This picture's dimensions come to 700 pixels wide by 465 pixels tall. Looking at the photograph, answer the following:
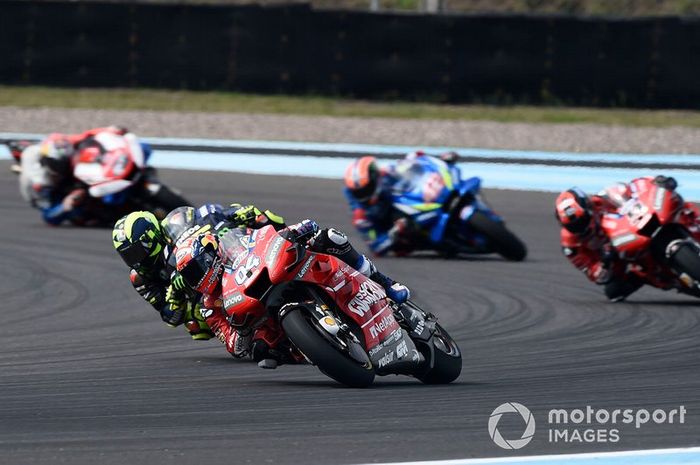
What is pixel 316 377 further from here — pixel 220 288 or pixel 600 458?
pixel 600 458

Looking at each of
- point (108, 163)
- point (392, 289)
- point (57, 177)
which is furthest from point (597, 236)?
point (57, 177)

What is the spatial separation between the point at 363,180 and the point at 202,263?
5.77 m

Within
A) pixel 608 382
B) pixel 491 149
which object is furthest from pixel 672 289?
pixel 491 149

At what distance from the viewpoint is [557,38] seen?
21.8 metres

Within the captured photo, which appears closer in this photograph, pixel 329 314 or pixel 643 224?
pixel 329 314

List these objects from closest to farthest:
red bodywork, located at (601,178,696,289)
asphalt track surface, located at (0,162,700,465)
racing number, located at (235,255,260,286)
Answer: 1. asphalt track surface, located at (0,162,700,465)
2. racing number, located at (235,255,260,286)
3. red bodywork, located at (601,178,696,289)

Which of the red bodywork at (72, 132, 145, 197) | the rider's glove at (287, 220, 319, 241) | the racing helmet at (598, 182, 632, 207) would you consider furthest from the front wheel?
the red bodywork at (72, 132, 145, 197)

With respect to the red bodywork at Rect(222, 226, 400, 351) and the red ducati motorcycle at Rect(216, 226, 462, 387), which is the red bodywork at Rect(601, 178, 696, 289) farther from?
the red bodywork at Rect(222, 226, 400, 351)

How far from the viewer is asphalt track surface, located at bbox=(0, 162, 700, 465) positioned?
18.5 ft

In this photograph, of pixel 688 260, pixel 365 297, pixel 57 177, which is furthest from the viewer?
pixel 57 177

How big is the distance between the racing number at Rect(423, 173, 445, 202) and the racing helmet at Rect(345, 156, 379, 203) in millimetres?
460

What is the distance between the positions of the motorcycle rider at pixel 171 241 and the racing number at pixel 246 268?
0.84 metres

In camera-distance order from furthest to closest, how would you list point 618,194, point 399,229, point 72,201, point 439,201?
point 72,201
point 399,229
point 439,201
point 618,194

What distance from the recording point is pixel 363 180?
43.2 feet
